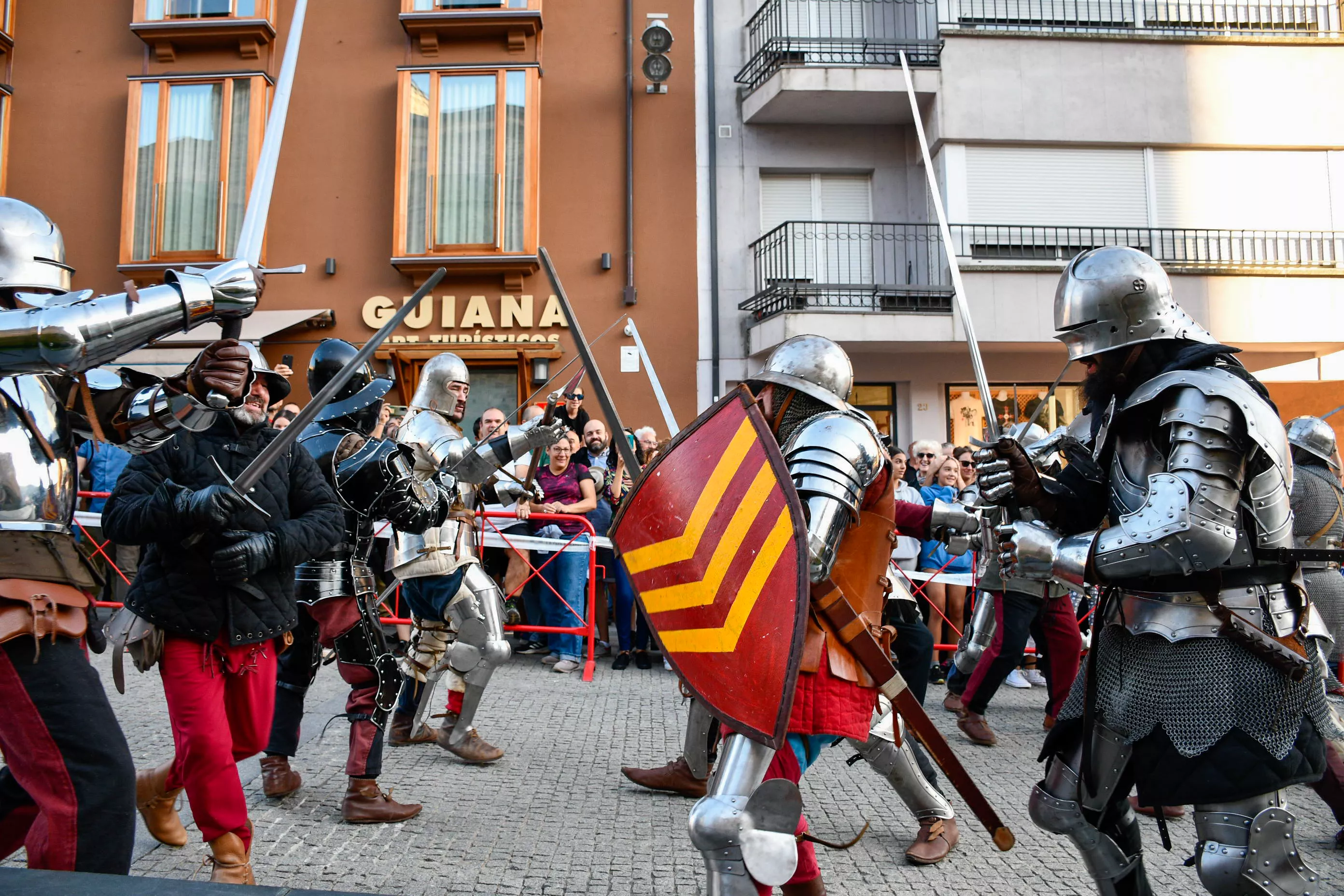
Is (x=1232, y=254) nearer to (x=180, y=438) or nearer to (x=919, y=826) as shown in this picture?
(x=919, y=826)

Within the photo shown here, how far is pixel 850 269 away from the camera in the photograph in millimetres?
11758

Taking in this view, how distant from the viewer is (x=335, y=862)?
127 inches

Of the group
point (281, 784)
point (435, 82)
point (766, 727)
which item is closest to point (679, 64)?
point (435, 82)

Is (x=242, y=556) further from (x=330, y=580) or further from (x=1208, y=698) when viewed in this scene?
(x=1208, y=698)

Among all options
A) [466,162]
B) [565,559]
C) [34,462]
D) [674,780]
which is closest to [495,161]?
[466,162]

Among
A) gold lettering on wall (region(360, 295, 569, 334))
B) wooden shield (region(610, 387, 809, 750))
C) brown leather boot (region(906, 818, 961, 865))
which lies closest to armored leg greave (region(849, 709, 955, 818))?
brown leather boot (region(906, 818, 961, 865))

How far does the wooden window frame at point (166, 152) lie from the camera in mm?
11766

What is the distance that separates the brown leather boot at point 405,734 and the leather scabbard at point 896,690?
301 centimetres

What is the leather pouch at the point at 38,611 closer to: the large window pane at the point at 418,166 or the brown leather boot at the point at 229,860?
the brown leather boot at the point at 229,860

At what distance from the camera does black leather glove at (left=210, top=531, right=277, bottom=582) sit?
2.76m

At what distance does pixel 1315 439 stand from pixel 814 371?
3.33 meters

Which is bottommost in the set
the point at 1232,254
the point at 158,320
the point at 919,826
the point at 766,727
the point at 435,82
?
the point at 919,826

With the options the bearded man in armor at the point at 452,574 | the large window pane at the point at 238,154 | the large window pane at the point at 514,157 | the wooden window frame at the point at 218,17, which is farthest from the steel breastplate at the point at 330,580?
the wooden window frame at the point at 218,17

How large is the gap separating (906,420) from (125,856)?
10.4m
